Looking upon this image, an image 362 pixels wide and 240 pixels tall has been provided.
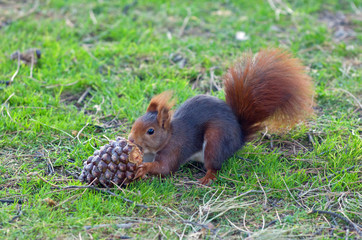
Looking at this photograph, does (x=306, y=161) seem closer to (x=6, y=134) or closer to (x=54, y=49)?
(x=6, y=134)

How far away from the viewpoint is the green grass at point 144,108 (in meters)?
1.89

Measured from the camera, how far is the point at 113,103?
2959mm

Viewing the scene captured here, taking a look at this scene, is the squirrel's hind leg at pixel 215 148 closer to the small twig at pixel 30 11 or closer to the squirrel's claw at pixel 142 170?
the squirrel's claw at pixel 142 170

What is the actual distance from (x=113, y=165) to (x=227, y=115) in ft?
2.11

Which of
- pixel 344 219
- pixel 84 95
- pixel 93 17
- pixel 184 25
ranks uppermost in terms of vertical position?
pixel 93 17

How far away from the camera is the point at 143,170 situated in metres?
2.13

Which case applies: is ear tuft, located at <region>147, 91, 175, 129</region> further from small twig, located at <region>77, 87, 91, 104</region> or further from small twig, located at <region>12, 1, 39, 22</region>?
small twig, located at <region>12, 1, 39, 22</region>

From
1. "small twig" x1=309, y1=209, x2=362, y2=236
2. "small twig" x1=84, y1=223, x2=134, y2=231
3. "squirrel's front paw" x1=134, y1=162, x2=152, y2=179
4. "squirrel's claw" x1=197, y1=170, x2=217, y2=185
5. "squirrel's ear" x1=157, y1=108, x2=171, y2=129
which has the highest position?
"squirrel's ear" x1=157, y1=108, x2=171, y2=129

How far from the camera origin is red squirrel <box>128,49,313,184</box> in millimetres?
2229

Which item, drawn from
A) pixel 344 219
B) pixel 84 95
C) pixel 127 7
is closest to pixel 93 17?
pixel 127 7

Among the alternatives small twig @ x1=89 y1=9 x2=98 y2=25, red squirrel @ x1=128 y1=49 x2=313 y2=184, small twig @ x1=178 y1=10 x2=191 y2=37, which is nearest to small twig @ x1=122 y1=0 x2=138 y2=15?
small twig @ x1=89 y1=9 x2=98 y2=25

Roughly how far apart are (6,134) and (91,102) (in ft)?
2.13

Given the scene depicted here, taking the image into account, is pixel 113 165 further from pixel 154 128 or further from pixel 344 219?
pixel 344 219

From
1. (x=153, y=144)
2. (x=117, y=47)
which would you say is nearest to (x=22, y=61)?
(x=117, y=47)
